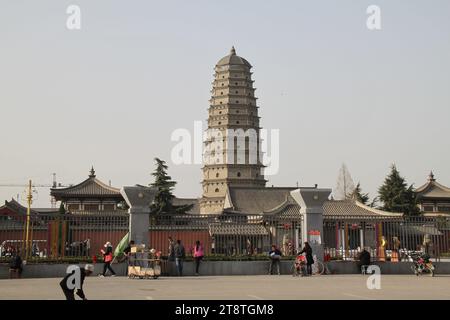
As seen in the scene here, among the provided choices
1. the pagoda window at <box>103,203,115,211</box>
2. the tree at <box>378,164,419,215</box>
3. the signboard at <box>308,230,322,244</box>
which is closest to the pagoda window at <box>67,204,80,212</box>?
the pagoda window at <box>103,203,115,211</box>

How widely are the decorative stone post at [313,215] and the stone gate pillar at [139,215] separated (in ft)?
18.0

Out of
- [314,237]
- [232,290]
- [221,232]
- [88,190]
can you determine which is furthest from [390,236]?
[88,190]

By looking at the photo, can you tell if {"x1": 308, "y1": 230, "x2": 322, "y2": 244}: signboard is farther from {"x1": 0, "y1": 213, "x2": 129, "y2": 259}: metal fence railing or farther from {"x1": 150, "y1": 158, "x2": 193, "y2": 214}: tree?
{"x1": 150, "y1": 158, "x2": 193, "y2": 214}: tree

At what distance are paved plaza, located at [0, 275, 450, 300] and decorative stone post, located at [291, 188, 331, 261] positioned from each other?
11.2 ft

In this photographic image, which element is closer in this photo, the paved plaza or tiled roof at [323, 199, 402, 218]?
the paved plaza

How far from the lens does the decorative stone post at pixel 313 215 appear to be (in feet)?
71.6

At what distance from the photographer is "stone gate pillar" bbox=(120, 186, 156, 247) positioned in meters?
20.7

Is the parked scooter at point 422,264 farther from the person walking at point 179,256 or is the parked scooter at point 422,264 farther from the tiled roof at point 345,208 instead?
the tiled roof at point 345,208

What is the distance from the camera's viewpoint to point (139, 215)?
819 inches

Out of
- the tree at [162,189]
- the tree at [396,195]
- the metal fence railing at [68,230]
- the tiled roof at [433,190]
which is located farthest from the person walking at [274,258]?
the tiled roof at [433,190]

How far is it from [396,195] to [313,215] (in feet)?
124

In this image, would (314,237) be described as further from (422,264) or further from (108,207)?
(108,207)
